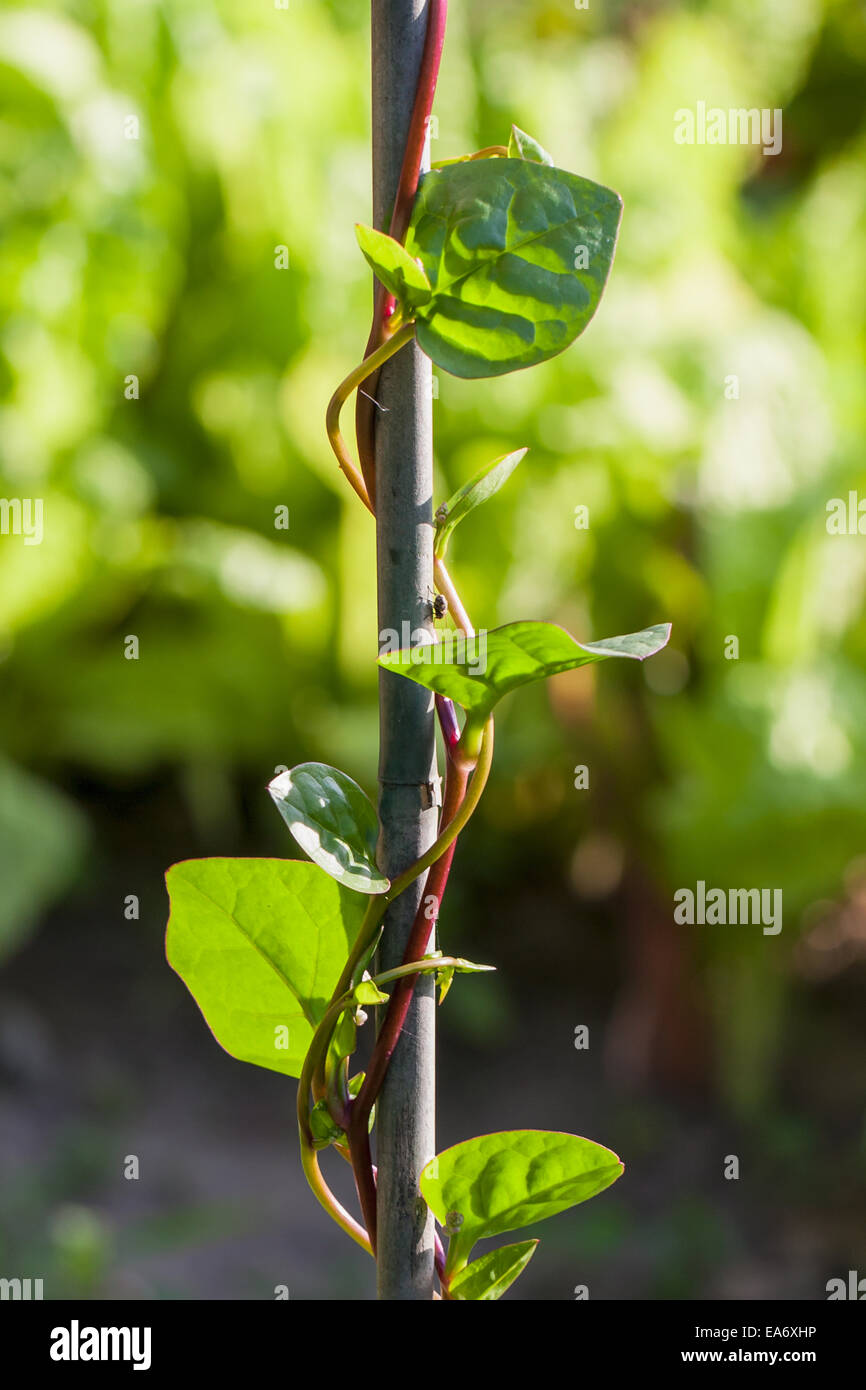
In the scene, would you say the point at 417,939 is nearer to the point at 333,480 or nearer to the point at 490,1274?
the point at 490,1274

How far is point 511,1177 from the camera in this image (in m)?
0.29

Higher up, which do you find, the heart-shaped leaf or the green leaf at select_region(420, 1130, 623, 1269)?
the heart-shaped leaf

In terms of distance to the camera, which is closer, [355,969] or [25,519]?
[355,969]

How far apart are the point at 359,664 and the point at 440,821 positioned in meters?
1.11

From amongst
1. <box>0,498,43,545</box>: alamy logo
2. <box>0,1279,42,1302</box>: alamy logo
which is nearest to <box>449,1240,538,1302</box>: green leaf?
<box>0,1279,42,1302</box>: alamy logo

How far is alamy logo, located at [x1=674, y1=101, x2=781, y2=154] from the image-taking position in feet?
5.47

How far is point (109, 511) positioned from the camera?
1386 millimetres

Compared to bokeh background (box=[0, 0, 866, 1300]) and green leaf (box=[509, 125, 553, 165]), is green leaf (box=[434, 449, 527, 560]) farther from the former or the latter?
bokeh background (box=[0, 0, 866, 1300])

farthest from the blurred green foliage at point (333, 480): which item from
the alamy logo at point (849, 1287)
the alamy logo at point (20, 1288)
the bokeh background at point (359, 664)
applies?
the alamy logo at point (20, 1288)

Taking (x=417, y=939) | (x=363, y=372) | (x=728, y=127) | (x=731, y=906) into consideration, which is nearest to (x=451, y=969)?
(x=417, y=939)

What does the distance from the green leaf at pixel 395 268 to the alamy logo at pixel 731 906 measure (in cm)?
103

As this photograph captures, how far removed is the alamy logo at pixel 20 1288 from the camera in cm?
100
